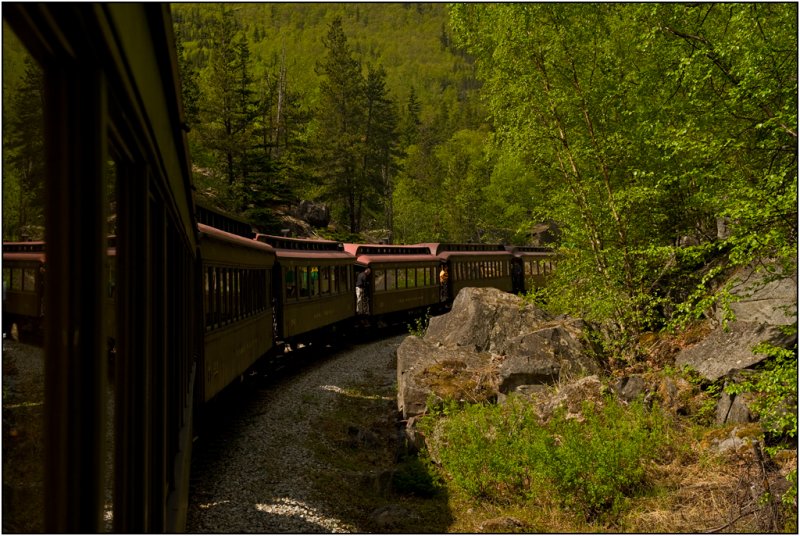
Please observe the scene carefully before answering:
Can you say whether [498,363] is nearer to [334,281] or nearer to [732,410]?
[732,410]

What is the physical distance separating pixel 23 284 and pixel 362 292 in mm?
20699

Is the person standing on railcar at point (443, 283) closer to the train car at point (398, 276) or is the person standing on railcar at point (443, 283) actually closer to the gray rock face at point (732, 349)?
the train car at point (398, 276)

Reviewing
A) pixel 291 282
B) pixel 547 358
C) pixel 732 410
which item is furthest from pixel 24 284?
pixel 291 282

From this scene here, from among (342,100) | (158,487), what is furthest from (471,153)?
(158,487)

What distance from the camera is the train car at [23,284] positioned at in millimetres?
1141

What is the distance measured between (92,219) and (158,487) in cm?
213

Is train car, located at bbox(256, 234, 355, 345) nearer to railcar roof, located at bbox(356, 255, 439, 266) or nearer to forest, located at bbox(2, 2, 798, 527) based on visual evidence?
railcar roof, located at bbox(356, 255, 439, 266)

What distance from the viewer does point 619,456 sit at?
8.06 metres

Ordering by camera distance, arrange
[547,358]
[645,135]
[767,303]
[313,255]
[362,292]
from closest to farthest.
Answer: [767,303] < [547,358] < [645,135] < [313,255] < [362,292]

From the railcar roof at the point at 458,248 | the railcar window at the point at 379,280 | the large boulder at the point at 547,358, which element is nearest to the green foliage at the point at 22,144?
the large boulder at the point at 547,358

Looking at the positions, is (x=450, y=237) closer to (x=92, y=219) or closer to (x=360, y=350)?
(x=360, y=350)

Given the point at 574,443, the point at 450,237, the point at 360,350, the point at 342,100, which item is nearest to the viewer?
the point at 574,443

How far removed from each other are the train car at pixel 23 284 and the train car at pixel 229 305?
678cm

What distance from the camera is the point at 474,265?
29.4 meters
